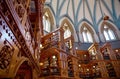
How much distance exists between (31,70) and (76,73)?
7438 millimetres

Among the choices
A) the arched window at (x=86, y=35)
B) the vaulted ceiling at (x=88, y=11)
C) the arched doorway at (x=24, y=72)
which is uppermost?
the vaulted ceiling at (x=88, y=11)

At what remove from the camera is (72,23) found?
18.3 meters

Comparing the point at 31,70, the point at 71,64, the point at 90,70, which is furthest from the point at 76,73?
the point at 31,70

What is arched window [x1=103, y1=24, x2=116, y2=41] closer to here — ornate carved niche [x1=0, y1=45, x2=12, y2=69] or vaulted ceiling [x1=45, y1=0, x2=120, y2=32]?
vaulted ceiling [x1=45, y1=0, x2=120, y2=32]

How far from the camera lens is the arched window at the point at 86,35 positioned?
59.4ft

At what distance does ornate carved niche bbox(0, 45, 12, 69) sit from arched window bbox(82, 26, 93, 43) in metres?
16.6

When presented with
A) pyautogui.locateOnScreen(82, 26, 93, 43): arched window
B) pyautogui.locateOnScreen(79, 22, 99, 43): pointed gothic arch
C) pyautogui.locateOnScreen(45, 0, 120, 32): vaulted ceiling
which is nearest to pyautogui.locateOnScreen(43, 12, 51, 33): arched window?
pyautogui.locateOnScreen(45, 0, 120, 32): vaulted ceiling

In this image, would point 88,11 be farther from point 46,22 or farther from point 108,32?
point 46,22

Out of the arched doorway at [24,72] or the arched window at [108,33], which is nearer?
the arched doorway at [24,72]

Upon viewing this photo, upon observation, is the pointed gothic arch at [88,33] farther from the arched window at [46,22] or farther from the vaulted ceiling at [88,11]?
the arched window at [46,22]

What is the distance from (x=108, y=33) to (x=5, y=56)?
60.5ft

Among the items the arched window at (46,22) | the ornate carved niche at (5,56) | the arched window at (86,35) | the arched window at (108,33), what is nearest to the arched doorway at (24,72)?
the ornate carved niche at (5,56)

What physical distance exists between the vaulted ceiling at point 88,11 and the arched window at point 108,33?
1065mm

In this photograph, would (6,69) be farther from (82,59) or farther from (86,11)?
(86,11)
